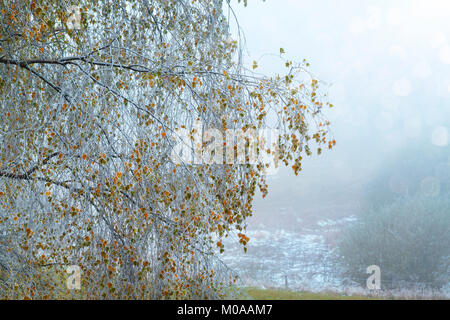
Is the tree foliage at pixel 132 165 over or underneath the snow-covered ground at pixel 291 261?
over

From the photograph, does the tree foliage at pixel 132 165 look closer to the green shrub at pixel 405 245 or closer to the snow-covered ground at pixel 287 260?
the snow-covered ground at pixel 287 260

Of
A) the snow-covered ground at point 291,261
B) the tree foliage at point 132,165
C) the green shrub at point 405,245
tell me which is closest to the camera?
the tree foliage at point 132,165

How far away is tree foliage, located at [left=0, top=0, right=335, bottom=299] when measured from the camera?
2.09 meters

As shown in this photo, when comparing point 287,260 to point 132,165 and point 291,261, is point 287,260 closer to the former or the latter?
point 291,261

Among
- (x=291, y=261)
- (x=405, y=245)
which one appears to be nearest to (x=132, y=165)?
(x=291, y=261)

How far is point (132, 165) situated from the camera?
2146mm

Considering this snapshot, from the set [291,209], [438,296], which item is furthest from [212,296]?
[291,209]

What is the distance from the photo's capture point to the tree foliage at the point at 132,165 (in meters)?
2.09

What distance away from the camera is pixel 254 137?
231 cm

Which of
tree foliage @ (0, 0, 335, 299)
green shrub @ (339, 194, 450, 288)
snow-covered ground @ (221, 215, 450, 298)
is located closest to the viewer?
tree foliage @ (0, 0, 335, 299)

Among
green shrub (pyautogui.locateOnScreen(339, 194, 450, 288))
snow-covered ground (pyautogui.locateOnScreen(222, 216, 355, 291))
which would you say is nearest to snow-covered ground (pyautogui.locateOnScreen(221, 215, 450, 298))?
snow-covered ground (pyautogui.locateOnScreen(222, 216, 355, 291))

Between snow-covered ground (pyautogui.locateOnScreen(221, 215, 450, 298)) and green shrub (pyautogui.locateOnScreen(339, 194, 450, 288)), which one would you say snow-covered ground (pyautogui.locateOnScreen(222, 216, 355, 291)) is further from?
green shrub (pyautogui.locateOnScreen(339, 194, 450, 288))

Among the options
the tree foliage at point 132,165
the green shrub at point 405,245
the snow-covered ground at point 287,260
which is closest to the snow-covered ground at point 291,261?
the snow-covered ground at point 287,260

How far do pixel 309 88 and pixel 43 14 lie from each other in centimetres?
167
